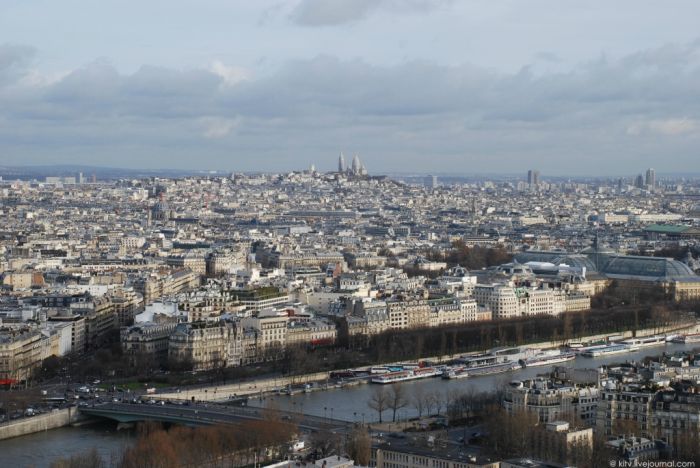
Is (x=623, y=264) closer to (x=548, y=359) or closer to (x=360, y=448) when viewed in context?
(x=548, y=359)

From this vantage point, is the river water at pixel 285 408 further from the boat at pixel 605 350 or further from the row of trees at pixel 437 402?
the boat at pixel 605 350

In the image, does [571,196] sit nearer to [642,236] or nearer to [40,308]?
[642,236]

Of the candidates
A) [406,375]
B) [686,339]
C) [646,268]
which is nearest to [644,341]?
[686,339]

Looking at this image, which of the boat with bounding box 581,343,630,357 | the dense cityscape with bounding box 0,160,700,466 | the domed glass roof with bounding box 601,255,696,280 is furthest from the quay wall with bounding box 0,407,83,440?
the domed glass roof with bounding box 601,255,696,280

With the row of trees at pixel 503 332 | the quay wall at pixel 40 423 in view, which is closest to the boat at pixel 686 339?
the row of trees at pixel 503 332

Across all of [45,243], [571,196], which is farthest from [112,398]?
[571,196]

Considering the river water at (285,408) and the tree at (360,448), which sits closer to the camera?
the tree at (360,448)
